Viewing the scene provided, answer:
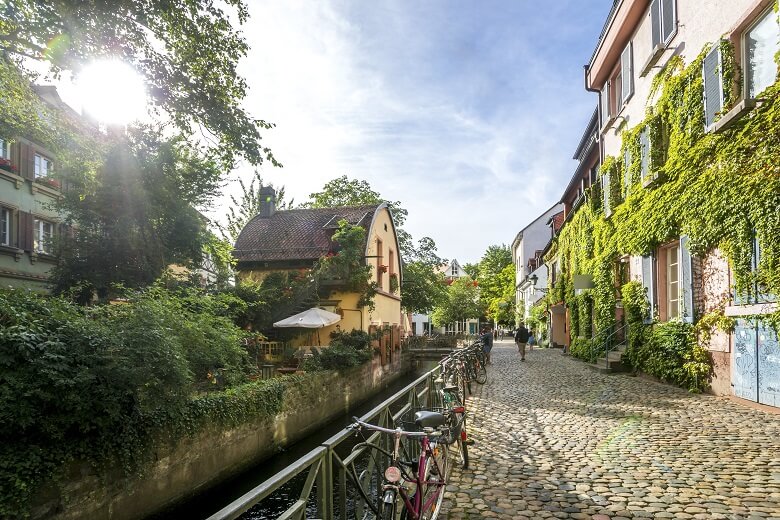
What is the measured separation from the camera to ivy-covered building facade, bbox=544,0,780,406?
7.70m

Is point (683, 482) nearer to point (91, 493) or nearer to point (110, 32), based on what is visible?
point (91, 493)

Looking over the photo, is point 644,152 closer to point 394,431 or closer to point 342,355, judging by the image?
point 342,355

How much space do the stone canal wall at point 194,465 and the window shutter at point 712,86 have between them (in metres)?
9.79

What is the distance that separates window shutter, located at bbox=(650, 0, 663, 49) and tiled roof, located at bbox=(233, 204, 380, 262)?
12554 millimetres

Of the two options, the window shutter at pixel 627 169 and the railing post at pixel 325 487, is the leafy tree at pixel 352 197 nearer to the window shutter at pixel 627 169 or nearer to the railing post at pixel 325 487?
the window shutter at pixel 627 169

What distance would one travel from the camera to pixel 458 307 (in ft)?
180

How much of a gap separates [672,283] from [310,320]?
1045cm

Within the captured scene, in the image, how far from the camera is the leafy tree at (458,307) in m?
54.6

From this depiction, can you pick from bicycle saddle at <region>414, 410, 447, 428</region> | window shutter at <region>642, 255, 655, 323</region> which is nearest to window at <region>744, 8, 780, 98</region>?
window shutter at <region>642, 255, 655, 323</region>

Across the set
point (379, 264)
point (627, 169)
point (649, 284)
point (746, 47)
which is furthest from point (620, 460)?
point (379, 264)

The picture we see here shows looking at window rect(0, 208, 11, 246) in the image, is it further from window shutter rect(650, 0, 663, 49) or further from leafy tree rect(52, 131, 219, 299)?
window shutter rect(650, 0, 663, 49)

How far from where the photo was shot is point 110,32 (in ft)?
28.6

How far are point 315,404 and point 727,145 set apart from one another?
10265 mm

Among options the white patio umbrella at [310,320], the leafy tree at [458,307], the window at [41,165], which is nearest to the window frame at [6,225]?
the window at [41,165]
